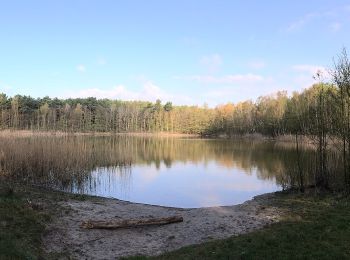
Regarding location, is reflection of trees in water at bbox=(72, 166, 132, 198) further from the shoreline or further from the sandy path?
the sandy path

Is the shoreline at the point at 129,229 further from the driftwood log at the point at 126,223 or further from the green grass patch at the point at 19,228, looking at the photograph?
the green grass patch at the point at 19,228

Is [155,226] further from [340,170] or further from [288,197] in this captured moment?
[340,170]

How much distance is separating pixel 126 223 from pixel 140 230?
0.42 metres

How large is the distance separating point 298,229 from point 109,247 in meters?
4.26

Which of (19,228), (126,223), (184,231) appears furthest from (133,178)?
(19,228)

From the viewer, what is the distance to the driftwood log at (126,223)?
9.88m

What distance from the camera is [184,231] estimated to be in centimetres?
1001

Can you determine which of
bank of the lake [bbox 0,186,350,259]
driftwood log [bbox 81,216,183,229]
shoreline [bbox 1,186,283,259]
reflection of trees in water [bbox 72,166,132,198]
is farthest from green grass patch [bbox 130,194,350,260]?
reflection of trees in water [bbox 72,166,132,198]

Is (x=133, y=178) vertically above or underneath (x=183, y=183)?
above

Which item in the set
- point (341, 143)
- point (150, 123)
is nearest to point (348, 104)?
point (341, 143)

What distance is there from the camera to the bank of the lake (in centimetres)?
738

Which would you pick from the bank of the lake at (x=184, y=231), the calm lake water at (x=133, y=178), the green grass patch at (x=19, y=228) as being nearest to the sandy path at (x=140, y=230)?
the bank of the lake at (x=184, y=231)

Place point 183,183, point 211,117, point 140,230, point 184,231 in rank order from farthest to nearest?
1. point 211,117
2. point 183,183
3. point 140,230
4. point 184,231

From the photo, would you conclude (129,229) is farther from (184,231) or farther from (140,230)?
(184,231)
